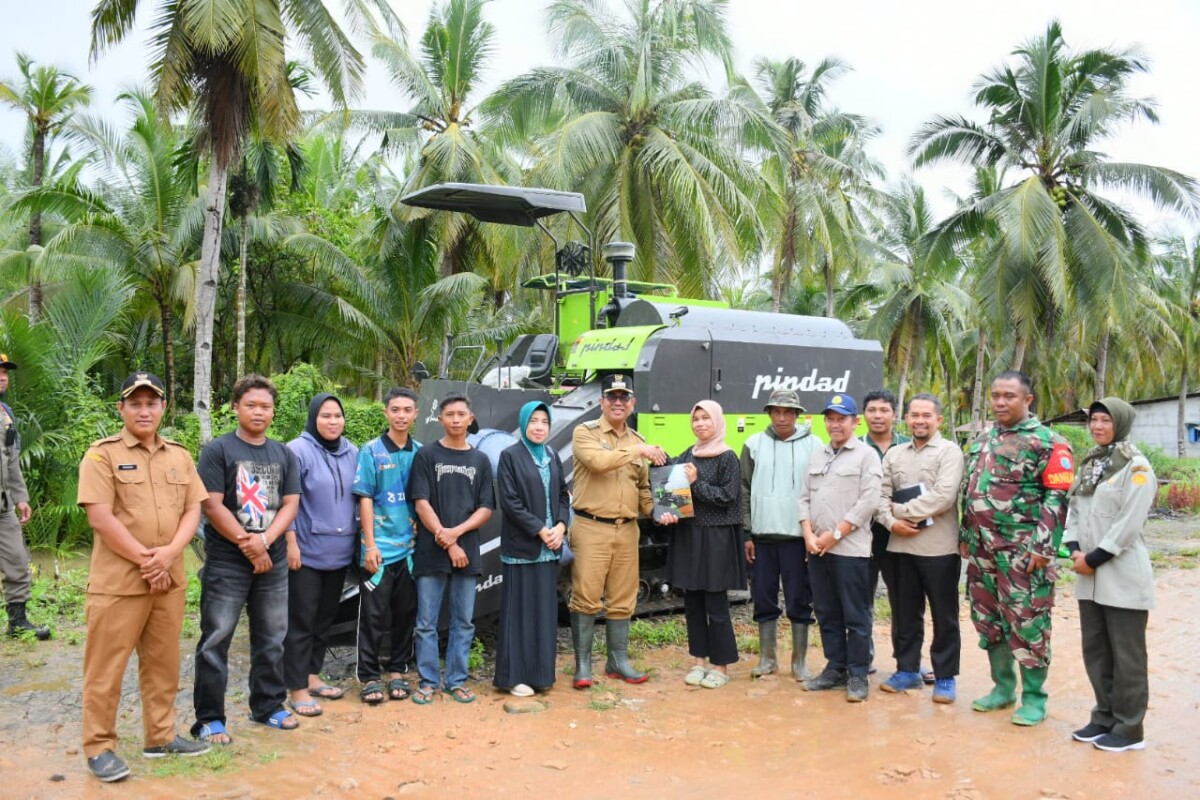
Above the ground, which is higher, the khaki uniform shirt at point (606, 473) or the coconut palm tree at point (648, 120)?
the coconut palm tree at point (648, 120)

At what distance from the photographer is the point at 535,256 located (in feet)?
61.4

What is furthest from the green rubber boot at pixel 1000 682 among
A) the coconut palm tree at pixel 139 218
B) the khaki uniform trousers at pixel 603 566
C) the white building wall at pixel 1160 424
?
the white building wall at pixel 1160 424

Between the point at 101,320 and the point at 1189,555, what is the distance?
13.4m

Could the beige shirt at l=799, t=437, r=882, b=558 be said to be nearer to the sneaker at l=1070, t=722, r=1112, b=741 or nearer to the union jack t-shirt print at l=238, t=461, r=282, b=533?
the sneaker at l=1070, t=722, r=1112, b=741

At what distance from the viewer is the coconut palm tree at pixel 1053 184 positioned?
17844 millimetres

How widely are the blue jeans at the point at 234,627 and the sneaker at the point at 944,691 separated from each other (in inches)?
143

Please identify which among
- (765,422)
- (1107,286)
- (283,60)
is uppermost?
(283,60)

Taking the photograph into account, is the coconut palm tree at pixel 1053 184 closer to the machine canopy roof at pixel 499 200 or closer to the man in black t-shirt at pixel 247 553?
the machine canopy roof at pixel 499 200

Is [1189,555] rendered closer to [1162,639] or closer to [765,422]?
[1162,639]

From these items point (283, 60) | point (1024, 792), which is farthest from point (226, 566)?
point (283, 60)

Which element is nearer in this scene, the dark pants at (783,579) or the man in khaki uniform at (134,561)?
the man in khaki uniform at (134,561)

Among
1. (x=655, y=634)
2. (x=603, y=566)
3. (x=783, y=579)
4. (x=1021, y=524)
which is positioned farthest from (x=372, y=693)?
(x=1021, y=524)

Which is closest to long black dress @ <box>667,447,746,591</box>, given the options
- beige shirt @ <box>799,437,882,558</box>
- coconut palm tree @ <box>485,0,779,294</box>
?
beige shirt @ <box>799,437,882,558</box>

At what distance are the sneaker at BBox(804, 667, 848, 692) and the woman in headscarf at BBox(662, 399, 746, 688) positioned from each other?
48 cm
